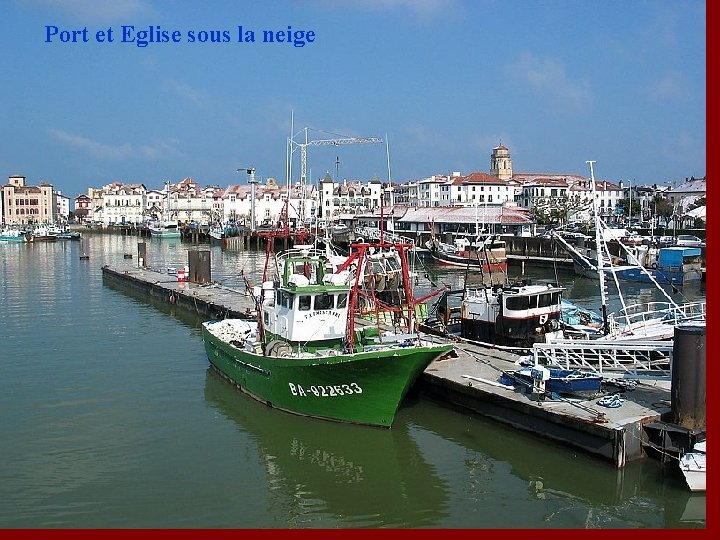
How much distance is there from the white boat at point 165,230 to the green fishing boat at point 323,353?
96898 mm

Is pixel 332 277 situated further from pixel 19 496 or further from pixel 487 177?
pixel 487 177

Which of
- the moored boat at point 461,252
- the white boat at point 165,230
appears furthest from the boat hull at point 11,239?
the moored boat at point 461,252

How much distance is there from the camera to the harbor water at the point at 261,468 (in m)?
12.7

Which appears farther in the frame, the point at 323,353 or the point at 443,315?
the point at 443,315

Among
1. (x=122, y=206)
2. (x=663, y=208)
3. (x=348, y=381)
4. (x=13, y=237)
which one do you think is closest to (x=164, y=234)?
(x=13, y=237)

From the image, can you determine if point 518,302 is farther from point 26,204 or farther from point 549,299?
point 26,204

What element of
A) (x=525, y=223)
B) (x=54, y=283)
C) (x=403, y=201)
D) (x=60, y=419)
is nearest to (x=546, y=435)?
(x=60, y=419)

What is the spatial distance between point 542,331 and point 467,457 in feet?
23.3

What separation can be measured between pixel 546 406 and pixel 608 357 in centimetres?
421

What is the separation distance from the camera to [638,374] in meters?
17.2

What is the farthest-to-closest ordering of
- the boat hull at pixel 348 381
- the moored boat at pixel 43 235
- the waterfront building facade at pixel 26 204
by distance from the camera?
the waterfront building facade at pixel 26 204, the moored boat at pixel 43 235, the boat hull at pixel 348 381

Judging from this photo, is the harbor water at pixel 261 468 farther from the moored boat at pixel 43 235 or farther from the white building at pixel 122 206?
the white building at pixel 122 206

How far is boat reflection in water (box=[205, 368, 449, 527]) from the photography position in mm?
12992

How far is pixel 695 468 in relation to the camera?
12.9 m
